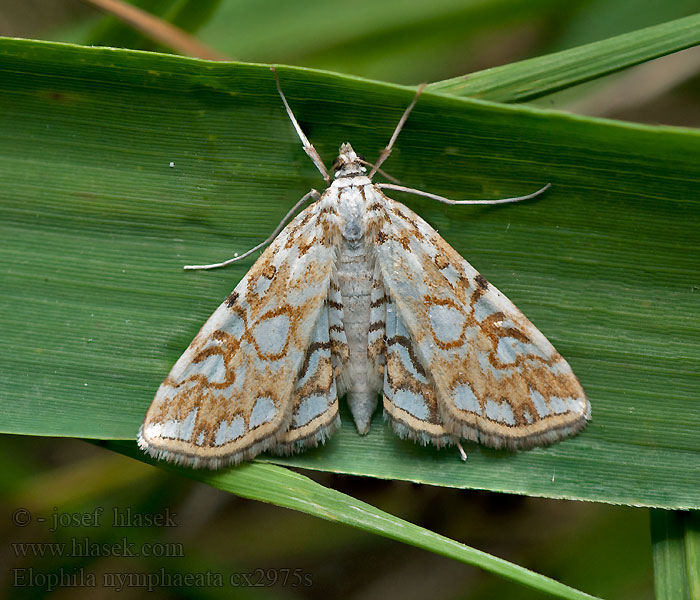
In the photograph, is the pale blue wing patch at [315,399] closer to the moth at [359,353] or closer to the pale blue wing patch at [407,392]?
the moth at [359,353]

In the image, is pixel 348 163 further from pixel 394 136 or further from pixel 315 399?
pixel 315 399

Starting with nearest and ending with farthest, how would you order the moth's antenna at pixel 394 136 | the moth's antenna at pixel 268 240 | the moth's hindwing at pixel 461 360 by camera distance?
the moth's antenna at pixel 394 136
the moth's hindwing at pixel 461 360
the moth's antenna at pixel 268 240

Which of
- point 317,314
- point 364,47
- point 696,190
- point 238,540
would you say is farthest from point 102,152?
point 696,190

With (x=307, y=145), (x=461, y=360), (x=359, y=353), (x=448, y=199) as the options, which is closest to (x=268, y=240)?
(x=307, y=145)

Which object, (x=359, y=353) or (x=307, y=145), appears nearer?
(x=307, y=145)

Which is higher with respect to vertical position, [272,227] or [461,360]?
[272,227]

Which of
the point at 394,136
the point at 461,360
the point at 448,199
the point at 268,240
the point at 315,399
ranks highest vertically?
the point at 394,136

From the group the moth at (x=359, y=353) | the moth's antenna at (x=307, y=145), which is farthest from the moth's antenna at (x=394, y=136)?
the moth's antenna at (x=307, y=145)

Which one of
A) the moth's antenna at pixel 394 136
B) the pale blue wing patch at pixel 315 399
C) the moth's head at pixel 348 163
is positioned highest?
the moth's antenna at pixel 394 136
